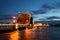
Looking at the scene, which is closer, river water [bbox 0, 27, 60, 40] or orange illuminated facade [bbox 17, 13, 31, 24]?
river water [bbox 0, 27, 60, 40]

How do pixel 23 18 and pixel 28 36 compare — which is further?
pixel 23 18

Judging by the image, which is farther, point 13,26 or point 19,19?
point 19,19

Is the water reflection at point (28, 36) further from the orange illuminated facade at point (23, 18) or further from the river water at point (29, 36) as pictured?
the orange illuminated facade at point (23, 18)

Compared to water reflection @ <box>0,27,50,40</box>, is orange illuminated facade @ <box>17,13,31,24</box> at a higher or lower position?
higher

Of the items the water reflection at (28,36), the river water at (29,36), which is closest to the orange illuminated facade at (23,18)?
the river water at (29,36)

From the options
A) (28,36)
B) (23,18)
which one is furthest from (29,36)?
(23,18)

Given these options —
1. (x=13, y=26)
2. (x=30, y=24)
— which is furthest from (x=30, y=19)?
(x=13, y=26)

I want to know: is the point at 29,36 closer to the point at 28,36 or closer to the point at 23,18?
the point at 28,36

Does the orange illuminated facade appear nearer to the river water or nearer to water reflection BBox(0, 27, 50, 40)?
the river water

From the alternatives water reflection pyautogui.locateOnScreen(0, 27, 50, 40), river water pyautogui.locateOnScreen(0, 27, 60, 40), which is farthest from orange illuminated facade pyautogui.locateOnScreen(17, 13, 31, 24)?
water reflection pyautogui.locateOnScreen(0, 27, 50, 40)

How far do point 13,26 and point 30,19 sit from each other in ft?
137

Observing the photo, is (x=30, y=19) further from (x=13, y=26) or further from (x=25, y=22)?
(x=13, y=26)

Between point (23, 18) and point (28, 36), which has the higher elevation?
point (23, 18)

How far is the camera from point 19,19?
10869 cm
